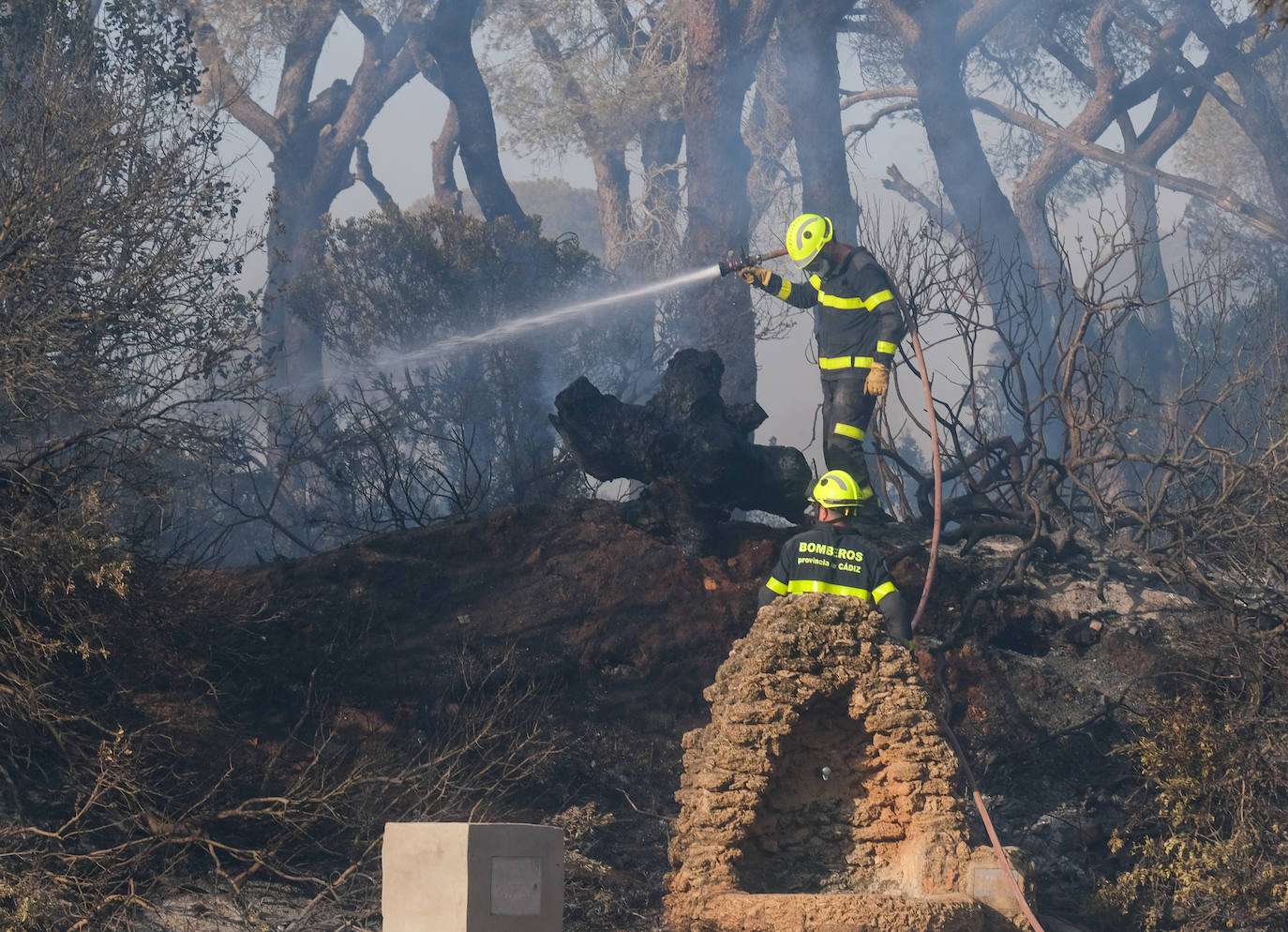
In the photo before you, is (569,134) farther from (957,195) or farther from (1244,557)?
(1244,557)

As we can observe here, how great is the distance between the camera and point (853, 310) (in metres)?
9.88

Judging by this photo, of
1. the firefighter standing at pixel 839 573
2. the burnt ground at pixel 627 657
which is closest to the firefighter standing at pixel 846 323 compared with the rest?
the burnt ground at pixel 627 657

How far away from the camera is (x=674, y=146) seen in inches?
1033

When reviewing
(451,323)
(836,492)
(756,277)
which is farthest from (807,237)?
(451,323)

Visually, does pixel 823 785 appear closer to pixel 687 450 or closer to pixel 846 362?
pixel 846 362

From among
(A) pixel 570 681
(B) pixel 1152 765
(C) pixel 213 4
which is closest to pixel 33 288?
(A) pixel 570 681

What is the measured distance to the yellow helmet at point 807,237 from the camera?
9617 millimetres

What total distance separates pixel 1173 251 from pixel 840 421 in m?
35.0

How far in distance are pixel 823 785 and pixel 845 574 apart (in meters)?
1.09

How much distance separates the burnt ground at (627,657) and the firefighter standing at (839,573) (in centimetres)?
190

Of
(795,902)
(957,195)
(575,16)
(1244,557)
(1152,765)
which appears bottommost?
(795,902)

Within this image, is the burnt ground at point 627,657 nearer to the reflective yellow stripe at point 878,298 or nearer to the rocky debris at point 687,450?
the rocky debris at point 687,450

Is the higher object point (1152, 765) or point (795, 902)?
point (1152, 765)

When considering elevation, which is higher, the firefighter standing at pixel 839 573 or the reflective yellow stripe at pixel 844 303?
the reflective yellow stripe at pixel 844 303
